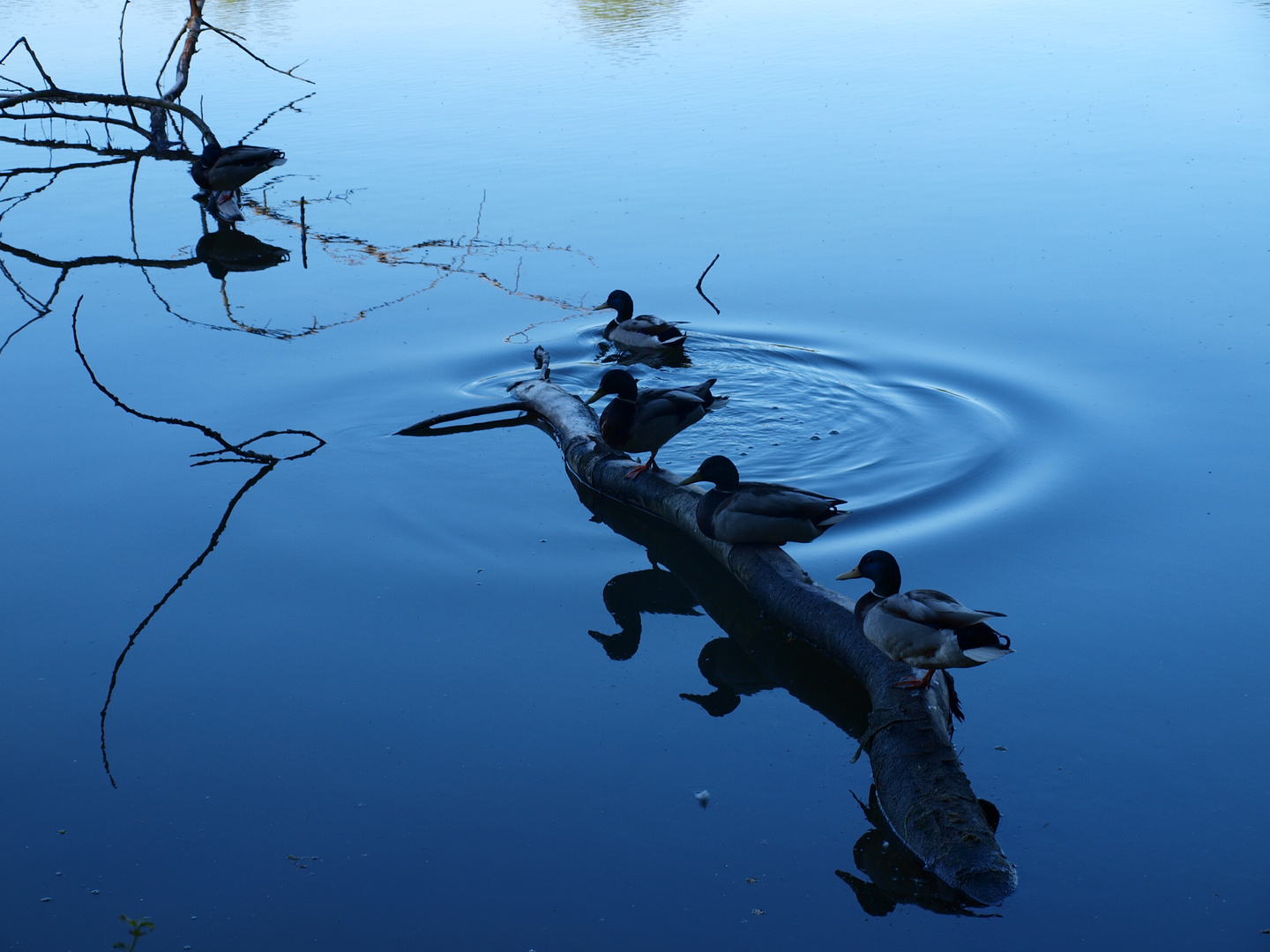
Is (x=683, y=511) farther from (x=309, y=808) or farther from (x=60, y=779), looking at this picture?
(x=60, y=779)

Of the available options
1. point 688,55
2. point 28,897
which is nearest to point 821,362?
point 28,897

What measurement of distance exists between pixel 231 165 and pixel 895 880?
11.7 m

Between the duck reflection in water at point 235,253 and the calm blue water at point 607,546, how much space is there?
0.19 m

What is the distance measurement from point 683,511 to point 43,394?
5.26 metres

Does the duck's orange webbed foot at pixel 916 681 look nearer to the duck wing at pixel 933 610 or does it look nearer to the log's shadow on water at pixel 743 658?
the log's shadow on water at pixel 743 658

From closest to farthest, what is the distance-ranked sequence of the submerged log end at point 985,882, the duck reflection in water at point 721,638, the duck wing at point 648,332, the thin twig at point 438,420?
the submerged log end at point 985,882, the duck reflection in water at point 721,638, the thin twig at point 438,420, the duck wing at point 648,332

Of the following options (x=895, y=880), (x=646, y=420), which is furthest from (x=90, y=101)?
(x=895, y=880)

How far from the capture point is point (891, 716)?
14.5 ft

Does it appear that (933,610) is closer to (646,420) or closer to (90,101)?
(646,420)

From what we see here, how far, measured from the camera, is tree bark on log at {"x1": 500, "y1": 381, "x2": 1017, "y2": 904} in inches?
152

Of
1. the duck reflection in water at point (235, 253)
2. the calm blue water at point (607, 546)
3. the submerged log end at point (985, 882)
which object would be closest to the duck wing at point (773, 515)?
the calm blue water at point (607, 546)

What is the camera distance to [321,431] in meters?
7.93

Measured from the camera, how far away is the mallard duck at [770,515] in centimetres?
566

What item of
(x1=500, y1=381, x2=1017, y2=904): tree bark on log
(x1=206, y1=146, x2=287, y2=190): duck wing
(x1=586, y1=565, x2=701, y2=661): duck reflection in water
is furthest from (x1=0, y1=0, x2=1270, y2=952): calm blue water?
(x1=206, y1=146, x2=287, y2=190): duck wing
